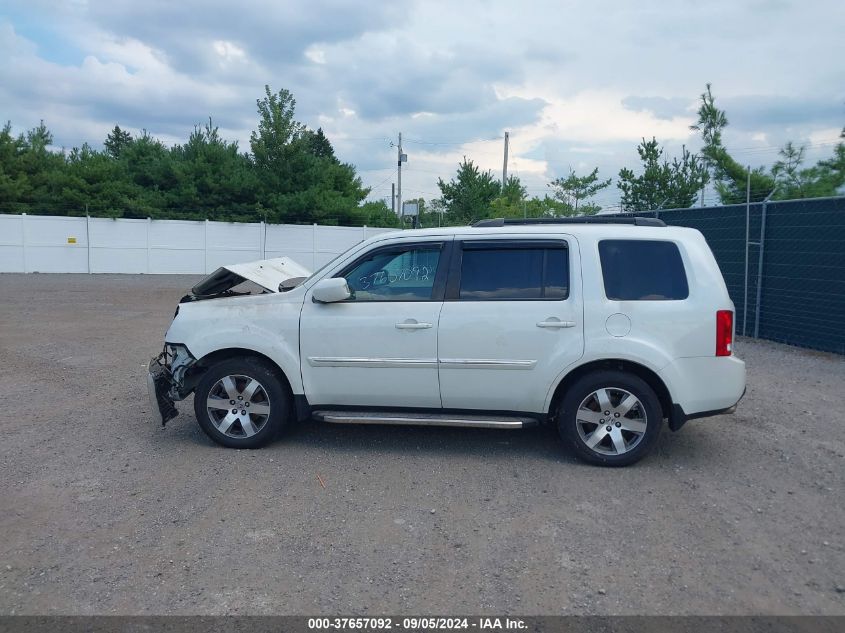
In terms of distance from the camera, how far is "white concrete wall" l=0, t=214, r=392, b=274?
2930cm

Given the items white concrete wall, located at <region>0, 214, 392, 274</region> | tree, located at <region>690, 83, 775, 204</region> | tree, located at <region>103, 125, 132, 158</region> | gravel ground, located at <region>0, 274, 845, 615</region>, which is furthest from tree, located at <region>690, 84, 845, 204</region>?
tree, located at <region>103, 125, 132, 158</region>

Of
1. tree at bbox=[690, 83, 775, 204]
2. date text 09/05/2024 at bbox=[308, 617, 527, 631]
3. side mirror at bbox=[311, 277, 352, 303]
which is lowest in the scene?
date text 09/05/2024 at bbox=[308, 617, 527, 631]

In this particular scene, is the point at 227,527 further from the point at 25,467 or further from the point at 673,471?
the point at 673,471

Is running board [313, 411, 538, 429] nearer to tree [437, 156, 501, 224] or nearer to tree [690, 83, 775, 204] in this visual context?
tree [690, 83, 775, 204]

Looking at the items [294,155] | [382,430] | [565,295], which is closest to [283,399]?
[382,430]

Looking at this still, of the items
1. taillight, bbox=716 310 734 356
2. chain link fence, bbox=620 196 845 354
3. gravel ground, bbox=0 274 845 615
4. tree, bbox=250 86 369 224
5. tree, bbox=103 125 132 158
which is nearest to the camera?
gravel ground, bbox=0 274 845 615

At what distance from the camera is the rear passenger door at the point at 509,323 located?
5.50 m

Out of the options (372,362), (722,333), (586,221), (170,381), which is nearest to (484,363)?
(372,362)

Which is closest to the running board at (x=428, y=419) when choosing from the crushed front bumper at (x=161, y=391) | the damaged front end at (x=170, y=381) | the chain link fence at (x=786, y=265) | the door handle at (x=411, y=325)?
the door handle at (x=411, y=325)

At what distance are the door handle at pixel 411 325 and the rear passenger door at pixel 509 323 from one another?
0.12 metres

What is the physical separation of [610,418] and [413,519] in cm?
181

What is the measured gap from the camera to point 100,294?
2047 centimetres

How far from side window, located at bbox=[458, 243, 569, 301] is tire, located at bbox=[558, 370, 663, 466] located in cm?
75

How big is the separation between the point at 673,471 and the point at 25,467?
500 centimetres
